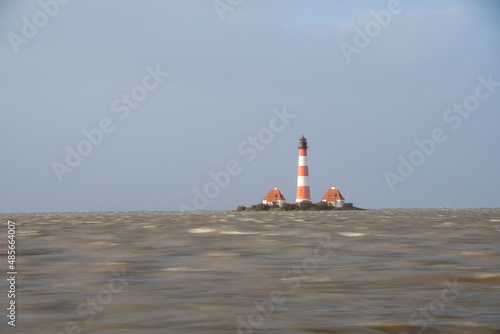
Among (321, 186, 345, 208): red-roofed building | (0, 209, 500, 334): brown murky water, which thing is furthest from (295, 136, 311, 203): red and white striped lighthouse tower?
(0, 209, 500, 334): brown murky water

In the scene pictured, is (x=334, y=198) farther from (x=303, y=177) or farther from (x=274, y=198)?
(x=303, y=177)

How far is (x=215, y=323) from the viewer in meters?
5.09

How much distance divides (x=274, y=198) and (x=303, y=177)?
18247 millimetres

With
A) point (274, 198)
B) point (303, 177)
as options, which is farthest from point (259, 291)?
point (274, 198)

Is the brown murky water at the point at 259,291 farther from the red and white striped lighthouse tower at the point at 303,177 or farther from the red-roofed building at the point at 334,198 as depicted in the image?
the red-roofed building at the point at 334,198

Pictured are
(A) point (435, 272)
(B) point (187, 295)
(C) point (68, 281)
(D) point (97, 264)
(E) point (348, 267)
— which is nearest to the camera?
(B) point (187, 295)

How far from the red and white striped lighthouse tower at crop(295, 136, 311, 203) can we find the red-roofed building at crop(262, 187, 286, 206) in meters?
14.3

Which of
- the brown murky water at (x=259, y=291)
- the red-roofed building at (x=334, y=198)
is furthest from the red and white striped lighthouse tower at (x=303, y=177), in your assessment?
the brown murky water at (x=259, y=291)

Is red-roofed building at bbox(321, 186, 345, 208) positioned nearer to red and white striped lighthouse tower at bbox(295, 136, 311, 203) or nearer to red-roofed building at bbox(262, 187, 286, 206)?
red-roofed building at bbox(262, 187, 286, 206)

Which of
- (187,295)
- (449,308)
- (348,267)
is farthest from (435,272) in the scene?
(187,295)

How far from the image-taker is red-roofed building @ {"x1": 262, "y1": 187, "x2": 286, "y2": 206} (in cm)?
9325

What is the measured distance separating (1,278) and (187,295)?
8.52ft

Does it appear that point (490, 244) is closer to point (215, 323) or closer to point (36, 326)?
point (215, 323)

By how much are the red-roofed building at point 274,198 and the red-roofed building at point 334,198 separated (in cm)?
580
